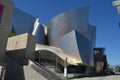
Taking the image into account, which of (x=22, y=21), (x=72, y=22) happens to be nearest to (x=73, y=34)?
(x=72, y=22)

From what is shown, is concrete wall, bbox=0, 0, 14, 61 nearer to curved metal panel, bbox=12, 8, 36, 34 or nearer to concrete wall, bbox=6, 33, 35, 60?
concrete wall, bbox=6, 33, 35, 60

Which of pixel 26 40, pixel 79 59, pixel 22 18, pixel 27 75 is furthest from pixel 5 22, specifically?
pixel 22 18

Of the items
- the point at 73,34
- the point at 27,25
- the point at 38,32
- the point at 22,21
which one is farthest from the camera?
the point at 27,25

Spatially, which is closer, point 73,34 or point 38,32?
point 73,34

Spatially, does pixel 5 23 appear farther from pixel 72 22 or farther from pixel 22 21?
pixel 22 21

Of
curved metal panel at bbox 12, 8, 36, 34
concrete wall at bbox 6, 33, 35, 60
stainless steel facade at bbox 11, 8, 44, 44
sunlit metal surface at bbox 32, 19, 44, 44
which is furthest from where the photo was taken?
sunlit metal surface at bbox 32, 19, 44, 44

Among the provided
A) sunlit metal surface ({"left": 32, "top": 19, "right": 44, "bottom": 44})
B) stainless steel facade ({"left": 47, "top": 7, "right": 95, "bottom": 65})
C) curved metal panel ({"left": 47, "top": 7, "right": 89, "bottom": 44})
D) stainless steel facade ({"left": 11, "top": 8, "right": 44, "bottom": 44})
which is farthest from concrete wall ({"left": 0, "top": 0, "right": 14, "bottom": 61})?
sunlit metal surface ({"left": 32, "top": 19, "right": 44, "bottom": 44})

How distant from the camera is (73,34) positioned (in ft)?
124

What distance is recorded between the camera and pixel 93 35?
6162 centimetres

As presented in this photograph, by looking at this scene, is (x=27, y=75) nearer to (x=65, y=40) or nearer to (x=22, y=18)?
(x=65, y=40)

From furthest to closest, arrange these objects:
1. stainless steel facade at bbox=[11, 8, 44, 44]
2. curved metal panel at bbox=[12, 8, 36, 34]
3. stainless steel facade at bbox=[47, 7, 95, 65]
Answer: stainless steel facade at bbox=[11, 8, 44, 44] < curved metal panel at bbox=[12, 8, 36, 34] < stainless steel facade at bbox=[47, 7, 95, 65]

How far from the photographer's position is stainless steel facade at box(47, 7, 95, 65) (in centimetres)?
3723

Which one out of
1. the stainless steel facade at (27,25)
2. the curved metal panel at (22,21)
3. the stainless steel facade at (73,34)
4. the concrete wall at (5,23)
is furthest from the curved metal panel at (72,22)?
the concrete wall at (5,23)

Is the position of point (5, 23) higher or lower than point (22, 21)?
lower
